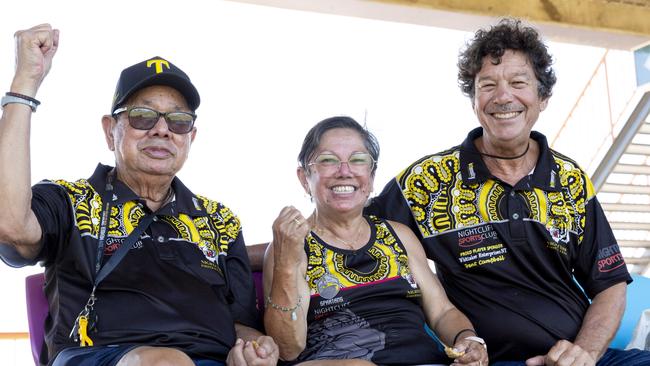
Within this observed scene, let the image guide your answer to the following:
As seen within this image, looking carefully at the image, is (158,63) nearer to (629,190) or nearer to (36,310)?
(36,310)

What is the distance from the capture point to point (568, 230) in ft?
10.3

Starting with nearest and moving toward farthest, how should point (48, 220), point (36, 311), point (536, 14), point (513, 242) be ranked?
point (48, 220) → point (36, 311) → point (513, 242) → point (536, 14)

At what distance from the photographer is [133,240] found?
264 cm

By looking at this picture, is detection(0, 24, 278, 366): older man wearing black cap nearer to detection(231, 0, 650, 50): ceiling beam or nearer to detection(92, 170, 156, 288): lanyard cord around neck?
detection(92, 170, 156, 288): lanyard cord around neck

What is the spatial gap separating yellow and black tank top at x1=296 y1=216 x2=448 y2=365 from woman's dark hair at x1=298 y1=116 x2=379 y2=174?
288 mm

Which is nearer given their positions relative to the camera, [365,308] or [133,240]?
[133,240]

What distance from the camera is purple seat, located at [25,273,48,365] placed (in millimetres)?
2719

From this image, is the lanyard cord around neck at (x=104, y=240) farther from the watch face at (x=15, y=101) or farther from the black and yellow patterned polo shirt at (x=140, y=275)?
the watch face at (x=15, y=101)

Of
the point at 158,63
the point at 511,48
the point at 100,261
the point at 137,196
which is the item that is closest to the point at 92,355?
the point at 100,261

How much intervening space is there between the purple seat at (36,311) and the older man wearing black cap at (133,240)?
7 centimetres

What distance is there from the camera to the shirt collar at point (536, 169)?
3168 mm

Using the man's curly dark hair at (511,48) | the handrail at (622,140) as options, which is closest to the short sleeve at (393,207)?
the man's curly dark hair at (511,48)

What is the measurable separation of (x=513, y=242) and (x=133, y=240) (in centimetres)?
135

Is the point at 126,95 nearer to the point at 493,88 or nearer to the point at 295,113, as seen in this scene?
the point at 493,88
